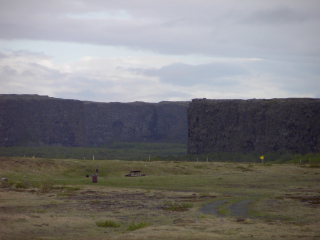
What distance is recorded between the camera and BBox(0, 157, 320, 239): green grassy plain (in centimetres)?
1598

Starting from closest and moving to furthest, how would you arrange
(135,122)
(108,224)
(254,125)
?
(108,224) < (254,125) < (135,122)

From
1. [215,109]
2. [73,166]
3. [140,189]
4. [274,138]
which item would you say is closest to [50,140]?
[215,109]

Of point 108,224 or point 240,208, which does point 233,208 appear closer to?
point 240,208

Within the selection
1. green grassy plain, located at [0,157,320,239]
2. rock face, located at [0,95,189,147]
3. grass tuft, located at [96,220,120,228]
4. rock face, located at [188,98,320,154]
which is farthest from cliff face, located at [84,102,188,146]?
grass tuft, located at [96,220,120,228]

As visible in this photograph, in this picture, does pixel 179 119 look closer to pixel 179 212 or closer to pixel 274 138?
pixel 274 138

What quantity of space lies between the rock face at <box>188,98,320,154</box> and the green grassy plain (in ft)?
118

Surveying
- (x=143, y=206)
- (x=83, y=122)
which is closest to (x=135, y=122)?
(x=83, y=122)

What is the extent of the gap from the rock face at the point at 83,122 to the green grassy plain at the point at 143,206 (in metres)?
80.4

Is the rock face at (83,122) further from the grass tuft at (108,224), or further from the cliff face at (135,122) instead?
the grass tuft at (108,224)

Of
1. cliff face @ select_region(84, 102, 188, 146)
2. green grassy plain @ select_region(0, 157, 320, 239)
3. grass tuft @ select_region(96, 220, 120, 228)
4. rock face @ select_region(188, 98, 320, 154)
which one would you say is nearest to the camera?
green grassy plain @ select_region(0, 157, 320, 239)

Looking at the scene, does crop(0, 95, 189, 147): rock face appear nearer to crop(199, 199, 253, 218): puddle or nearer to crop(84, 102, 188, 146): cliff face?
crop(84, 102, 188, 146): cliff face

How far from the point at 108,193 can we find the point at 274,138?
57.6 metres

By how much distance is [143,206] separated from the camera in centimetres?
2425

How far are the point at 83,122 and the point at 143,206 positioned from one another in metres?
120
